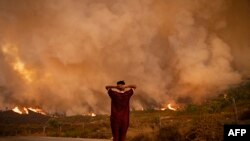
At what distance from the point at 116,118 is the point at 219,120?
5795mm

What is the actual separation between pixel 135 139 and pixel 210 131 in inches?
206

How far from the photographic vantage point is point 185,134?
1509cm

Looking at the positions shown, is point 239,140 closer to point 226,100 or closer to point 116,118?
point 116,118

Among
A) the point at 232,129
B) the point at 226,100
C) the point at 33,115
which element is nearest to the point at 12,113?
the point at 33,115

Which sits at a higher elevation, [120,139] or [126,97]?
[126,97]

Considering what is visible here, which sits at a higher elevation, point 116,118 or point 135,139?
point 116,118

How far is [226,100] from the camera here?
77812 mm

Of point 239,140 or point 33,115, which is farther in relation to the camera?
point 33,115

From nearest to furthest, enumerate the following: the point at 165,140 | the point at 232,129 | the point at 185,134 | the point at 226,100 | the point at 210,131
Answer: the point at 232,129 → the point at 210,131 → the point at 185,134 → the point at 165,140 → the point at 226,100

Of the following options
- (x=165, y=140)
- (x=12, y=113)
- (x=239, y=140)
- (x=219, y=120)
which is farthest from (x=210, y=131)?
(x=12, y=113)

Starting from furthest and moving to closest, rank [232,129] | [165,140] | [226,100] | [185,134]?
[226,100] < [165,140] < [185,134] < [232,129]

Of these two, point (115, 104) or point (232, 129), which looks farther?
point (115, 104)

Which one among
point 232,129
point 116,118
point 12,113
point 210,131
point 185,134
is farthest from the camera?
point 12,113

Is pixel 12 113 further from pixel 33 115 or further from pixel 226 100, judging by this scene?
pixel 226 100
